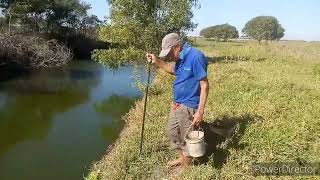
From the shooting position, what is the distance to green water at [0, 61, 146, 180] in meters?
9.05

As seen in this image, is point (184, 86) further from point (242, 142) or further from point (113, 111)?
point (113, 111)

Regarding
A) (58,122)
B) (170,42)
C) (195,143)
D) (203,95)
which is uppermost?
(170,42)

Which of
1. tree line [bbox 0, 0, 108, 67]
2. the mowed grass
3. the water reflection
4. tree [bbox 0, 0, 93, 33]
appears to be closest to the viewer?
the mowed grass

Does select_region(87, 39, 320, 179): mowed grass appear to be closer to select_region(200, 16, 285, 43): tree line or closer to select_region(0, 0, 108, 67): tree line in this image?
select_region(0, 0, 108, 67): tree line

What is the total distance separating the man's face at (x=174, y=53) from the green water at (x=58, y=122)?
407 centimetres

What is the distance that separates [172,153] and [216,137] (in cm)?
83

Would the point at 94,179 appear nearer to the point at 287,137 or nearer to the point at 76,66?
the point at 287,137

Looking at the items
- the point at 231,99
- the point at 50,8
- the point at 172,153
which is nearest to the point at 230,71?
the point at 231,99

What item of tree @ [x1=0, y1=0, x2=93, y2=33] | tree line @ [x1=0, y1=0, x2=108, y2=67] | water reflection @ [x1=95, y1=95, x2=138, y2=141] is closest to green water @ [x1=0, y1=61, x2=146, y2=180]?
water reflection @ [x1=95, y1=95, x2=138, y2=141]

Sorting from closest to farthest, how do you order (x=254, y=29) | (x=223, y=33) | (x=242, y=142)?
(x=242, y=142)
(x=223, y=33)
(x=254, y=29)

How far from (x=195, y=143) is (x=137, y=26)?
1326 cm

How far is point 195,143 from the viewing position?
544cm

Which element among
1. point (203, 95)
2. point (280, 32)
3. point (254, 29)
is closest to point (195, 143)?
point (203, 95)

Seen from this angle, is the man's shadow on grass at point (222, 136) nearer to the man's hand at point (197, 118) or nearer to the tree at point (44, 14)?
the man's hand at point (197, 118)
